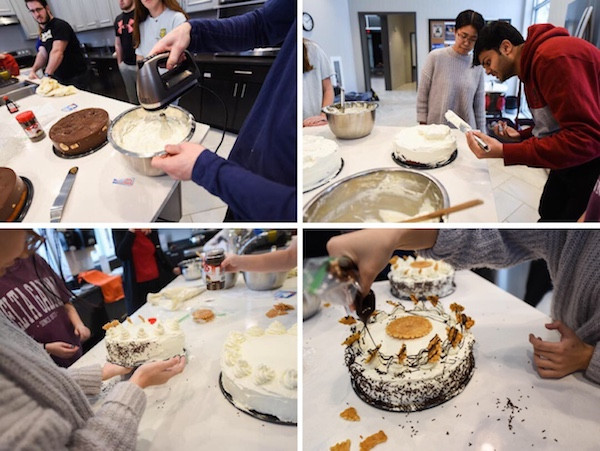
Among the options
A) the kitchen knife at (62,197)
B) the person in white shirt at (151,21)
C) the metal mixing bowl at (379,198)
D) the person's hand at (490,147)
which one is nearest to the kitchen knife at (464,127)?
the person's hand at (490,147)

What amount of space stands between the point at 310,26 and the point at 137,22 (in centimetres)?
69

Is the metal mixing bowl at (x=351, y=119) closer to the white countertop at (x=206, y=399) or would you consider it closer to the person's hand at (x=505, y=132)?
the person's hand at (x=505, y=132)

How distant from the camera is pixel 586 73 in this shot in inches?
29.0

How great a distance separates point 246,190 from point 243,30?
0.62 m

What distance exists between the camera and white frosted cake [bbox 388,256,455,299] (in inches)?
59.2

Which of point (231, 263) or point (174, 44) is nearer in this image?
point (174, 44)

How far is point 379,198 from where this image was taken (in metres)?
0.86

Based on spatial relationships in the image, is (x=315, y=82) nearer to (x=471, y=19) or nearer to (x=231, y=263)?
(x=471, y=19)

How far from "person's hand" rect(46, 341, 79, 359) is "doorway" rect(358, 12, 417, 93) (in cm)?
→ 120

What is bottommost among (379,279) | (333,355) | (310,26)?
(379,279)

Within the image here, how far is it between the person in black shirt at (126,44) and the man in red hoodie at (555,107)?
1.08 metres

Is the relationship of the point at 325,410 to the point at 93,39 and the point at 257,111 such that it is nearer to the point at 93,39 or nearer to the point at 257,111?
the point at 257,111

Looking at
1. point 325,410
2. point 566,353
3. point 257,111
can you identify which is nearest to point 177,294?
point 325,410

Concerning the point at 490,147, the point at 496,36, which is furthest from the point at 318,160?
the point at 496,36
